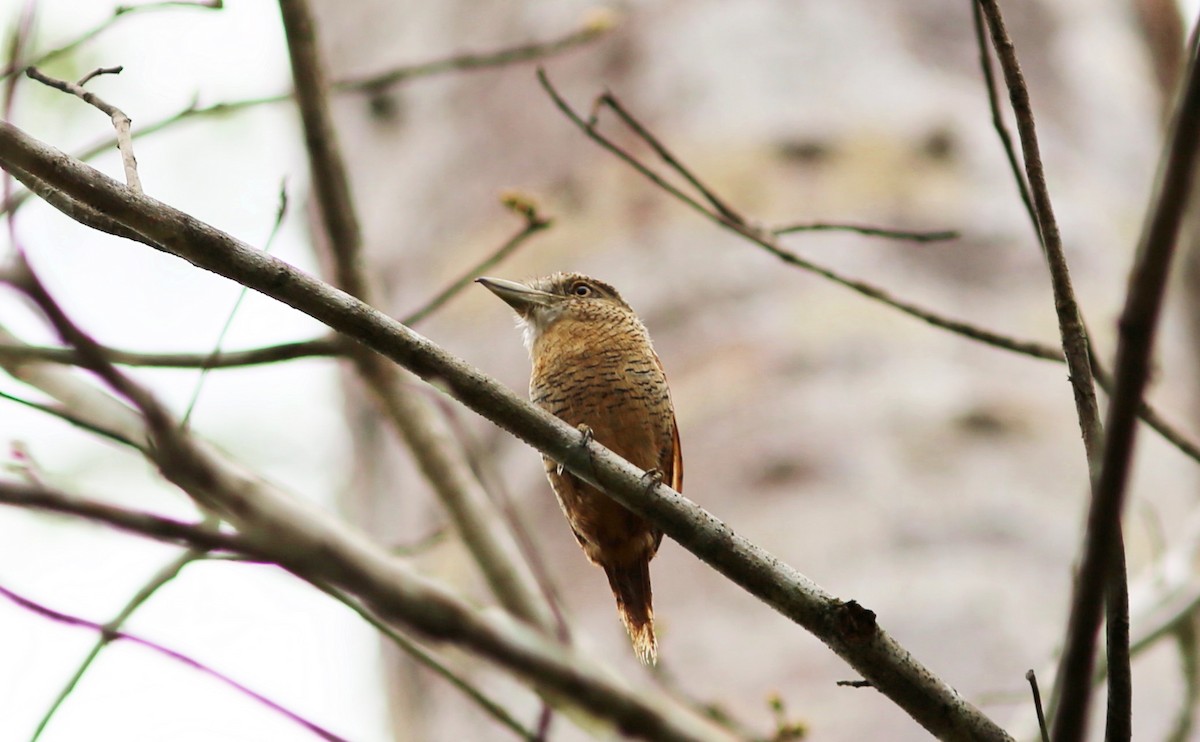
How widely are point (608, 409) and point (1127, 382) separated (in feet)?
8.35

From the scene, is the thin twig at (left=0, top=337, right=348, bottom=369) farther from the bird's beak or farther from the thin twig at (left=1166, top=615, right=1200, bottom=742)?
the thin twig at (left=1166, top=615, right=1200, bottom=742)

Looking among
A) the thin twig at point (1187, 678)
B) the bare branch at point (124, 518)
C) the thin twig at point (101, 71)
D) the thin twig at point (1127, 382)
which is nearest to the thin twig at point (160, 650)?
the bare branch at point (124, 518)

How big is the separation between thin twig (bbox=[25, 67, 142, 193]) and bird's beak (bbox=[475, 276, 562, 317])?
1814 mm

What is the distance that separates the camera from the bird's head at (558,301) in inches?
168

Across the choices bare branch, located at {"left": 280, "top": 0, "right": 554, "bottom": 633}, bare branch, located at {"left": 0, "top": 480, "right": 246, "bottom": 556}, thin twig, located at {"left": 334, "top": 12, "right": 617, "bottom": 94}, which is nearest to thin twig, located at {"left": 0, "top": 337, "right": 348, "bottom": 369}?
bare branch, located at {"left": 280, "top": 0, "right": 554, "bottom": 633}

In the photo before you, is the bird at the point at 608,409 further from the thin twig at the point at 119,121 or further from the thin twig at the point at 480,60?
the thin twig at the point at 119,121

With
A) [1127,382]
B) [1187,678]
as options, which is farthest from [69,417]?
[1187,678]

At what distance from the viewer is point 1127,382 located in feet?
4.03

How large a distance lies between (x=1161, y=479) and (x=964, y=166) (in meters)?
1.69

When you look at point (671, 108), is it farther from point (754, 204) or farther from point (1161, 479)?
point (1161, 479)

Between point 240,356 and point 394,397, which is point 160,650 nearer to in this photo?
point 240,356

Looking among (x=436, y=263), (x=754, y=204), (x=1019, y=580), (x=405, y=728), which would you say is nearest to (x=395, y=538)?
(x=405, y=728)

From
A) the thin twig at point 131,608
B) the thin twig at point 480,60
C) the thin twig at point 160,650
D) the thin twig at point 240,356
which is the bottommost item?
the thin twig at point 160,650

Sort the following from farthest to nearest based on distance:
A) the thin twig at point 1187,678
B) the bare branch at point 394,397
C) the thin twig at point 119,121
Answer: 1. the thin twig at point 1187,678
2. the bare branch at point 394,397
3. the thin twig at point 119,121
